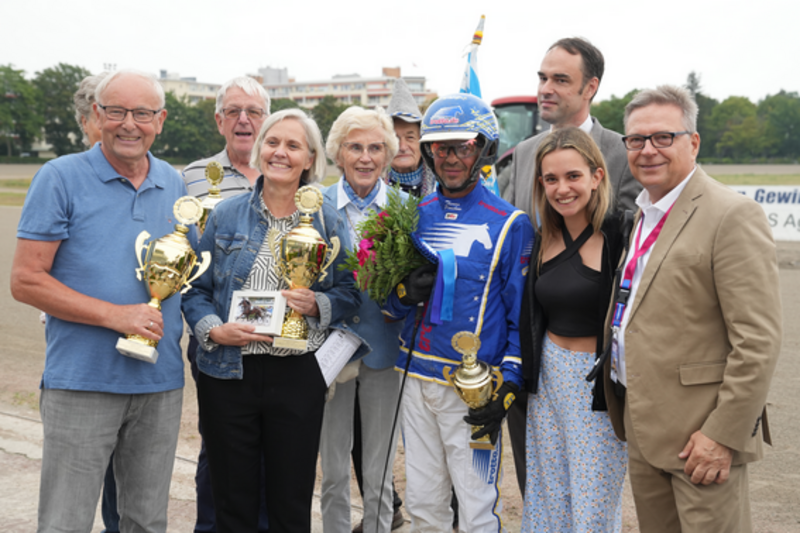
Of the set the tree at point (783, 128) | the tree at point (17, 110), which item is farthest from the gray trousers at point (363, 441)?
the tree at point (783, 128)

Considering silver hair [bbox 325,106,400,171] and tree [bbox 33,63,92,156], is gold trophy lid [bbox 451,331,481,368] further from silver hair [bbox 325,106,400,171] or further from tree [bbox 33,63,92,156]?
tree [bbox 33,63,92,156]

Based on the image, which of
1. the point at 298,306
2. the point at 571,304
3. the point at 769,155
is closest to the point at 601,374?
the point at 571,304

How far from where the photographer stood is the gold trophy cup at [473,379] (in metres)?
2.70

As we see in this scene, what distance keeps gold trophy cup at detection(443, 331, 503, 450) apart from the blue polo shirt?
1.38 metres

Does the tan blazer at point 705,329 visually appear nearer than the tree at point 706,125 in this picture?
Yes

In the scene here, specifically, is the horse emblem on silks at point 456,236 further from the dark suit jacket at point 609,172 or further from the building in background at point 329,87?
the building in background at point 329,87

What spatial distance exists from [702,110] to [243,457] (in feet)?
252

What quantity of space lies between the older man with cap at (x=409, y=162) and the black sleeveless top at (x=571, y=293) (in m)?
1.53

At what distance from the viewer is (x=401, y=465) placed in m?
4.82

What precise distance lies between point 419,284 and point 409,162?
1.57 meters

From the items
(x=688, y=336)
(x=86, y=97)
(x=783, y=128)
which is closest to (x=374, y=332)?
(x=688, y=336)

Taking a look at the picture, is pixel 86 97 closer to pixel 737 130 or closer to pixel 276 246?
pixel 276 246

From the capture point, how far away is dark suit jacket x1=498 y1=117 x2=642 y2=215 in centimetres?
350

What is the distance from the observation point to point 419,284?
2.89m
